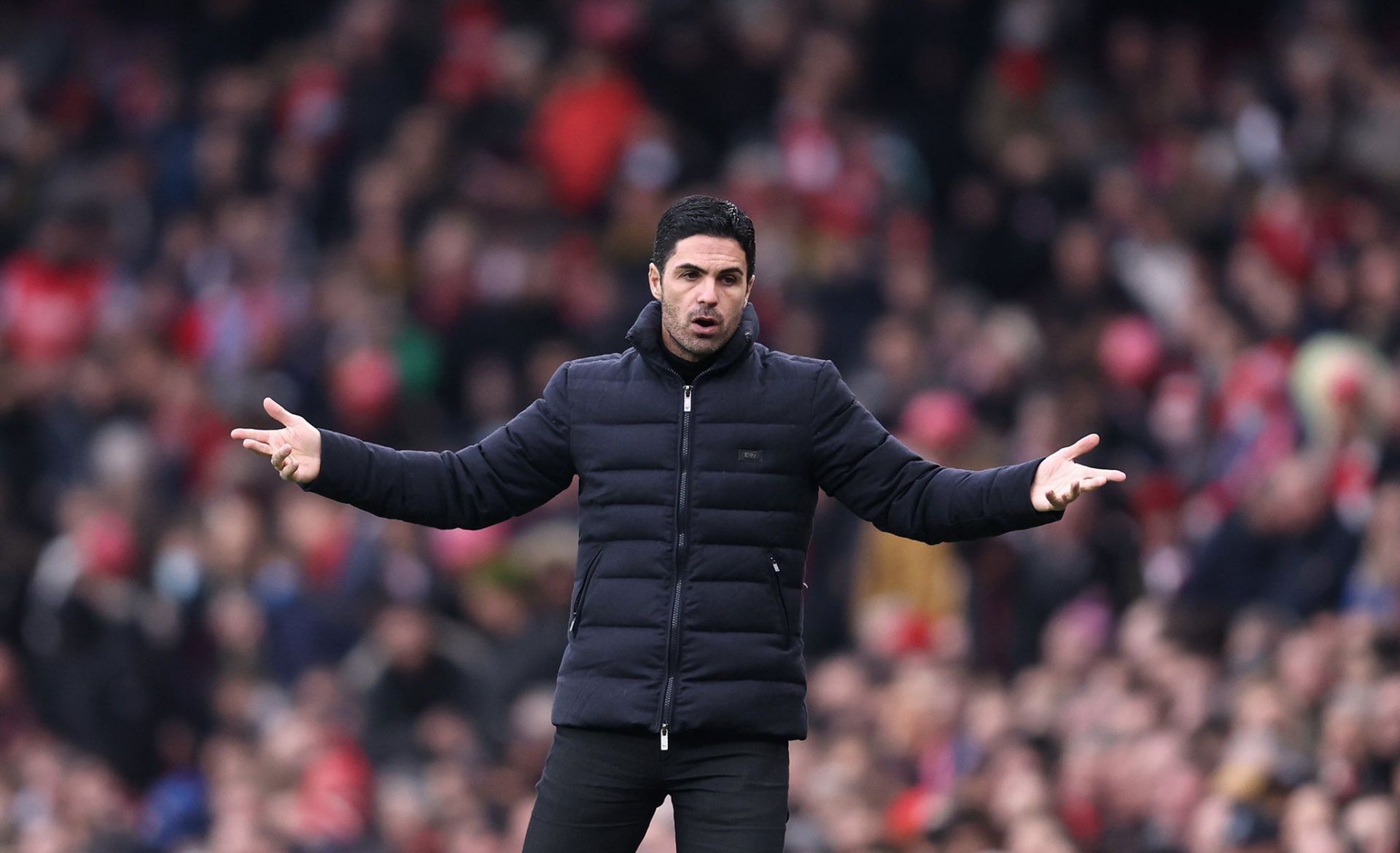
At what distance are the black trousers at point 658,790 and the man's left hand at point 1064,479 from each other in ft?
2.79

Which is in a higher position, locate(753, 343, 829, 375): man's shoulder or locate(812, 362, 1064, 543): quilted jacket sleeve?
locate(753, 343, 829, 375): man's shoulder

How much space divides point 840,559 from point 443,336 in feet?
10.6

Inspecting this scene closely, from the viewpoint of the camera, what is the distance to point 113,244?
14.7 metres

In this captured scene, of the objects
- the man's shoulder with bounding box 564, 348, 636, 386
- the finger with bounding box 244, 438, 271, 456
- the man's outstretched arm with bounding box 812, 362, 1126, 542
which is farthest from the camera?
the man's shoulder with bounding box 564, 348, 636, 386

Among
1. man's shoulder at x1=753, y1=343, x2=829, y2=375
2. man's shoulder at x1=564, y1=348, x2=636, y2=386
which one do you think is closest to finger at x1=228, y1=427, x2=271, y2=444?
man's shoulder at x1=564, y1=348, x2=636, y2=386

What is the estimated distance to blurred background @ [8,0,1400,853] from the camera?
964 centimetres

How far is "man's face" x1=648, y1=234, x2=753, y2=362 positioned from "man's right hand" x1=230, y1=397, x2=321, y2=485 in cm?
91

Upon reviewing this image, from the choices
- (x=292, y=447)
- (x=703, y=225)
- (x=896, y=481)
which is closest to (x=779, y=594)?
(x=896, y=481)

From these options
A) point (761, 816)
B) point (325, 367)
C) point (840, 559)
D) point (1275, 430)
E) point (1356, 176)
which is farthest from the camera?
point (325, 367)

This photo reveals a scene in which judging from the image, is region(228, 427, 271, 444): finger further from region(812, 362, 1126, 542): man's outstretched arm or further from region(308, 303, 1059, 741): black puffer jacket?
region(812, 362, 1126, 542): man's outstretched arm

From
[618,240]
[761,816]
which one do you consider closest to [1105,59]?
[618,240]

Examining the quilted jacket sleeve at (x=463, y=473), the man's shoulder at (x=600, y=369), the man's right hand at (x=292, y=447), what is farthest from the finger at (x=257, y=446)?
the man's shoulder at (x=600, y=369)

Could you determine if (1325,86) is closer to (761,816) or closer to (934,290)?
(934,290)

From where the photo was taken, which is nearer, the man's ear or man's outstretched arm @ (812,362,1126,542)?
man's outstretched arm @ (812,362,1126,542)
